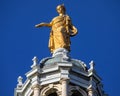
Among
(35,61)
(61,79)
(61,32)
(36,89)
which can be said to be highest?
(61,32)

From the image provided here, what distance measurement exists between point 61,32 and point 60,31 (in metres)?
0.09

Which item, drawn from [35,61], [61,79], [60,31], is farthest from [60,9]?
[61,79]

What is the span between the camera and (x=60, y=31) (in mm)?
65375

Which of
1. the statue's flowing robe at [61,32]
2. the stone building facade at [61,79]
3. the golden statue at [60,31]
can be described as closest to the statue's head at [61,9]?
the golden statue at [60,31]

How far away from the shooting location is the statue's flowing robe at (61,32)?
2569 inches

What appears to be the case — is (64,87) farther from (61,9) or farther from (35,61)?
(61,9)

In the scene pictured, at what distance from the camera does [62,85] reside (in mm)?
61281

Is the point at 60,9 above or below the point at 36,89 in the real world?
above

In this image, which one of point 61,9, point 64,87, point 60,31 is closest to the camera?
point 64,87

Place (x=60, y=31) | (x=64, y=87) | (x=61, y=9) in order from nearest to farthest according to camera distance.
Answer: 1. (x=64, y=87)
2. (x=60, y=31)
3. (x=61, y=9)

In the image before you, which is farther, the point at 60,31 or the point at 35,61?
the point at 60,31

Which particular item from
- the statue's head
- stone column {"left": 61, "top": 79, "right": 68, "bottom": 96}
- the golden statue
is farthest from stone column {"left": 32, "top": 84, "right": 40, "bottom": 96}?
the statue's head

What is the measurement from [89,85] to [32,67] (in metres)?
3.63

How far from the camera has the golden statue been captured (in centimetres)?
6525
